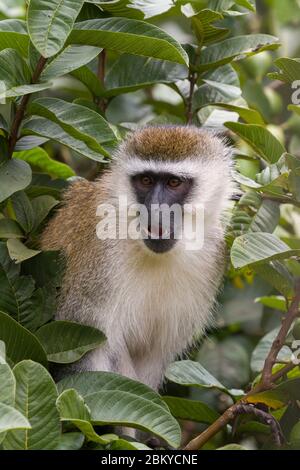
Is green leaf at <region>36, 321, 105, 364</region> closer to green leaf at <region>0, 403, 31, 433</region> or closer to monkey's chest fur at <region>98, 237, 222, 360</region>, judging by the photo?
monkey's chest fur at <region>98, 237, 222, 360</region>

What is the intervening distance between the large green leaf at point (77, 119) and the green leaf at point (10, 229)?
2.01 feet

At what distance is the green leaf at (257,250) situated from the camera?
339 cm

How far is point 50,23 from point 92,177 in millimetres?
1609

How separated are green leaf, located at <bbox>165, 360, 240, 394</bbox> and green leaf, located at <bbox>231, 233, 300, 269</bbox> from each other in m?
0.64

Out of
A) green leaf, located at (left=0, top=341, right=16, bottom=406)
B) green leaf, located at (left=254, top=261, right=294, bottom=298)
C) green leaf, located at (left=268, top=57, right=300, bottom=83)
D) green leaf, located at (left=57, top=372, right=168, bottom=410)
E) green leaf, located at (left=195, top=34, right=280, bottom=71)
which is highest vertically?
green leaf, located at (left=268, top=57, right=300, bottom=83)

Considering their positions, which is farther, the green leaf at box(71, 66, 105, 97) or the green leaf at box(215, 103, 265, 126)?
the green leaf at box(215, 103, 265, 126)

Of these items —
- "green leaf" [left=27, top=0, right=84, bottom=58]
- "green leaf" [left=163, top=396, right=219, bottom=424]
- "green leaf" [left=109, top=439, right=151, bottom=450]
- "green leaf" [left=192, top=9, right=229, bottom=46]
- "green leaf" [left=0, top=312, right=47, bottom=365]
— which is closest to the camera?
"green leaf" [left=109, top=439, right=151, bottom=450]

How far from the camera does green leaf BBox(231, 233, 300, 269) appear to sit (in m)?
3.39

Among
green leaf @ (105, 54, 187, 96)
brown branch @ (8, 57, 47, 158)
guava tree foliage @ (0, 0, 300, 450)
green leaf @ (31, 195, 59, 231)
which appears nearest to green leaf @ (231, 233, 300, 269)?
guava tree foliage @ (0, 0, 300, 450)

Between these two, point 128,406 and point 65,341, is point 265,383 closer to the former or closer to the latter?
point 128,406

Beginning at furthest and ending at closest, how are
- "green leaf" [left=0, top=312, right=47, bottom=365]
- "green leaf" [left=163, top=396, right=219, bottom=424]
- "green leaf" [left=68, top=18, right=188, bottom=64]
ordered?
1. "green leaf" [left=163, top=396, right=219, bottom=424]
2. "green leaf" [left=68, top=18, right=188, bottom=64]
3. "green leaf" [left=0, top=312, right=47, bottom=365]

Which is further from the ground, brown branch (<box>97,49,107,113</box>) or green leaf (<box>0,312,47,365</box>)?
brown branch (<box>97,49,107,113</box>)

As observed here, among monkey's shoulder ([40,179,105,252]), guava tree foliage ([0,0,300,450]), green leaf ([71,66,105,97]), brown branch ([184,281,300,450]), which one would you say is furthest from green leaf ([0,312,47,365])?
green leaf ([71,66,105,97])
